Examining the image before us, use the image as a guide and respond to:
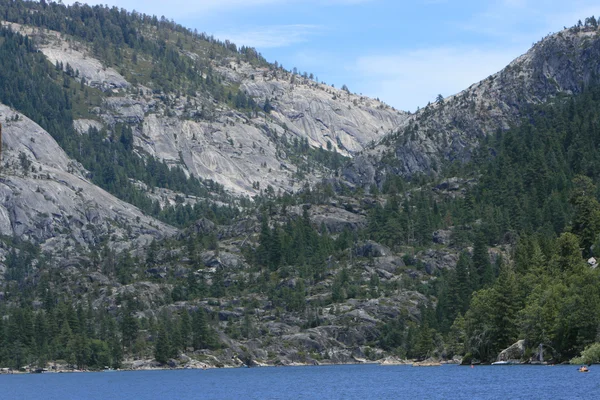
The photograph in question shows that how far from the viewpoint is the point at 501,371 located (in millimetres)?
159625

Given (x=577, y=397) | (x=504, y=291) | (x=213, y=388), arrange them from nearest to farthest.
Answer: (x=577, y=397) → (x=213, y=388) → (x=504, y=291)

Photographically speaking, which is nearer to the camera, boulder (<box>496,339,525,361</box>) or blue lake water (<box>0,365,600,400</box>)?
blue lake water (<box>0,365,600,400</box>)

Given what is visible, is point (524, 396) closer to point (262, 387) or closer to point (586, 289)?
point (586, 289)

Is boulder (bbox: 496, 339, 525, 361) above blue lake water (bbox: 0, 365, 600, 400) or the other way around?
above

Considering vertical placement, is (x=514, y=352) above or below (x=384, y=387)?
above

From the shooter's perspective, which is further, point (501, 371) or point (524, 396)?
point (501, 371)

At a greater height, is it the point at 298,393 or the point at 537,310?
the point at 537,310

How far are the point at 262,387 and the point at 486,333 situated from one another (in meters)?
46.2

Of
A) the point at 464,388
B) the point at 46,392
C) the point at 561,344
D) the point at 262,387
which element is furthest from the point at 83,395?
the point at 561,344

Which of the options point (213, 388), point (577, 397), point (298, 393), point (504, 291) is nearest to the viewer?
point (577, 397)

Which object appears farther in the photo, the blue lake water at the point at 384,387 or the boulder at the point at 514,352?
the boulder at the point at 514,352

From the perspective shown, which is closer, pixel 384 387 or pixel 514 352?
pixel 384 387

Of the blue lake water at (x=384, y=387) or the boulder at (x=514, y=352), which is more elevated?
the boulder at (x=514, y=352)

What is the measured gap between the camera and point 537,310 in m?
164
